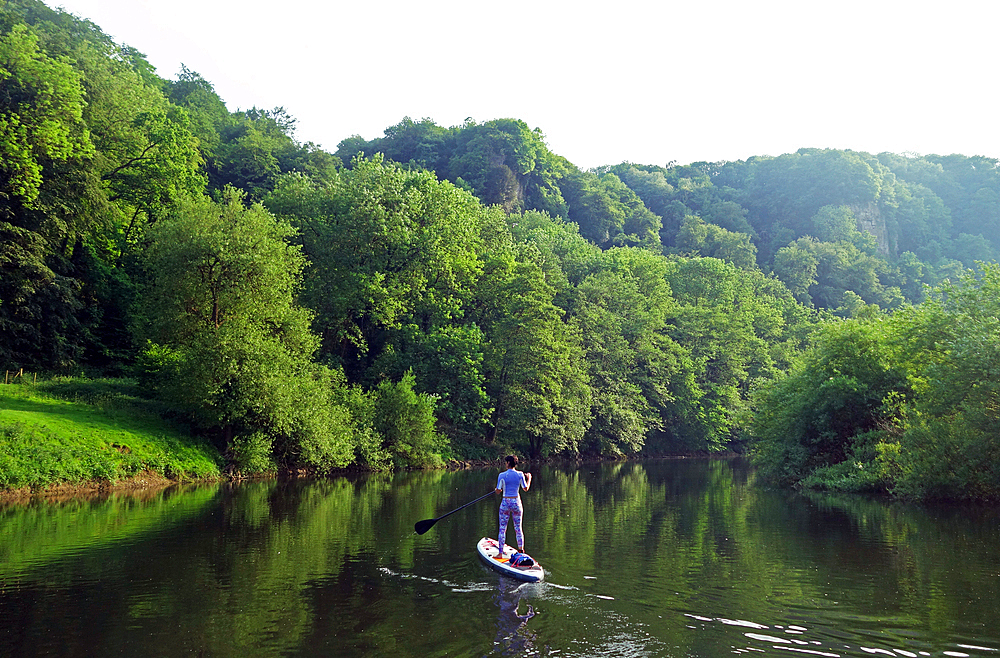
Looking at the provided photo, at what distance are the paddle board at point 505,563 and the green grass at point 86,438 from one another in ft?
62.1

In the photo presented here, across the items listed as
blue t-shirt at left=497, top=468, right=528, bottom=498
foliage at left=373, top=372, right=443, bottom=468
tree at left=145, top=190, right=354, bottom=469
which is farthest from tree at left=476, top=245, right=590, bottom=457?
blue t-shirt at left=497, top=468, right=528, bottom=498

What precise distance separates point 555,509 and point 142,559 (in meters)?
14.8

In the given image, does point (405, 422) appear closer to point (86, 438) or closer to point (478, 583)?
point (86, 438)

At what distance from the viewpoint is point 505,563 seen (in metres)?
15.4

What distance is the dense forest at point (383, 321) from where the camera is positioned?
3459 cm

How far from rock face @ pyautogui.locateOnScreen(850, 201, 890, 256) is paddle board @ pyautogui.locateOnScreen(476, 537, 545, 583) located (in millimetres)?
131241

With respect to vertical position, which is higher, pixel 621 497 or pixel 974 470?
pixel 974 470

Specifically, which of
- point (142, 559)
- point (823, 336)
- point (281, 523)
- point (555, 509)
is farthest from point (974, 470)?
point (142, 559)

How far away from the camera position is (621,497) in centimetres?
3203

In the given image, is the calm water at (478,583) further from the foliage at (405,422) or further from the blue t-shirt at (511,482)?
the foliage at (405,422)

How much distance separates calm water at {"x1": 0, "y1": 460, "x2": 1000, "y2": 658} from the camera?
1045cm

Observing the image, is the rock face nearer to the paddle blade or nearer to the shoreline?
the shoreline

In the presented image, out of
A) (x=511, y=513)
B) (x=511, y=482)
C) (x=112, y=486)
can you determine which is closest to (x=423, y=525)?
(x=511, y=513)

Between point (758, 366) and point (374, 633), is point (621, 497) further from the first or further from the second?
point (758, 366)
